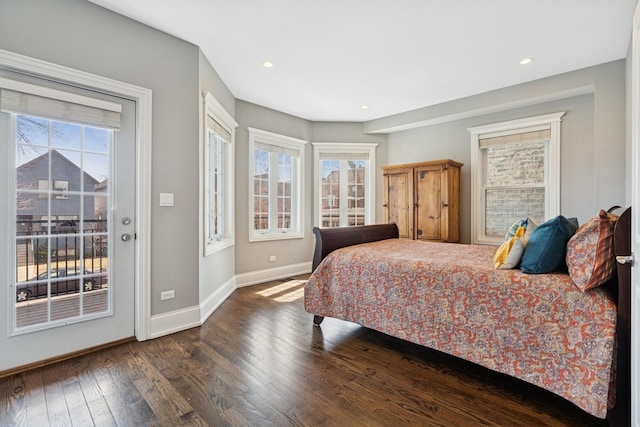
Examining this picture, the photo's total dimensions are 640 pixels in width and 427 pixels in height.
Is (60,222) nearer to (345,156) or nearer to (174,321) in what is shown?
(174,321)

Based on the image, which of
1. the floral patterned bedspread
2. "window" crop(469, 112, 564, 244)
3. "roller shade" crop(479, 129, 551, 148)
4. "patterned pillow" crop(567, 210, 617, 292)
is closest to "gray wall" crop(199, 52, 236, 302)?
the floral patterned bedspread

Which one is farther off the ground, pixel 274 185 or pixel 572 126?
pixel 572 126

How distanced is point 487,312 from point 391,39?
2.46 metres

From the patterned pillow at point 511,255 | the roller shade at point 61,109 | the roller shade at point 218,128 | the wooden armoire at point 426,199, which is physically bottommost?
the patterned pillow at point 511,255

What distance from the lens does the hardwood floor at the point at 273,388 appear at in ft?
5.19

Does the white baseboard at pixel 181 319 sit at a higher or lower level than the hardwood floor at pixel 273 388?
higher

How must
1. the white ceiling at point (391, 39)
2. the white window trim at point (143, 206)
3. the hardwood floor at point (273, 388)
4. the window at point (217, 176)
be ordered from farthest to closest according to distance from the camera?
the window at point (217, 176), the white window trim at point (143, 206), the white ceiling at point (391, 39), the hardwood floor at point (273, 388)

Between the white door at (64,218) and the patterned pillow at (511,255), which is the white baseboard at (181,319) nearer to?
the white door at (64,218)

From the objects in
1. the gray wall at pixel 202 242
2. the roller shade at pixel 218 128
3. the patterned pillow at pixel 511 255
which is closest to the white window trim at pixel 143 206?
the gray wall at pixel 202 242

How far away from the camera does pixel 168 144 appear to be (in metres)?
2.69

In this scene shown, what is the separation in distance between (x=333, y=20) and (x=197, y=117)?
1545 millimetres

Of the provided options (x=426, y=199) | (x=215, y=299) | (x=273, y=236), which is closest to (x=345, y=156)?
(x=426, y=199)

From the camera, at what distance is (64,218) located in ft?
7.24

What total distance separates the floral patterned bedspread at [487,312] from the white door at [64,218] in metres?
1.85
